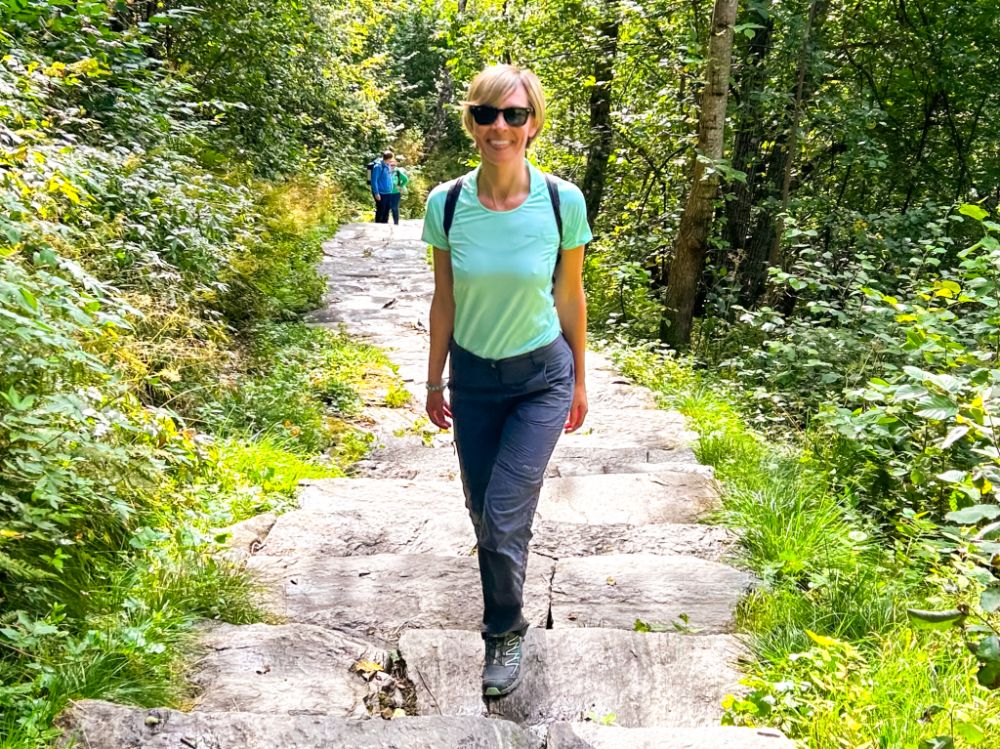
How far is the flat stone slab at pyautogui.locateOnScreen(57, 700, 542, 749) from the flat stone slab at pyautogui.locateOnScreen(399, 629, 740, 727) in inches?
16.5

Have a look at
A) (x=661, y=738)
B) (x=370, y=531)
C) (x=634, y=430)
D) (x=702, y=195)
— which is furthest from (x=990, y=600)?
(x=702, y=195)

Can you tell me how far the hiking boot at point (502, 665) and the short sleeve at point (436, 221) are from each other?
139 cm

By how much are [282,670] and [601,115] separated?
10.2 m

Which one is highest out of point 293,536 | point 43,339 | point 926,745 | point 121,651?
point 43,339

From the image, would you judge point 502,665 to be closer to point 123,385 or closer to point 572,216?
point 572,216

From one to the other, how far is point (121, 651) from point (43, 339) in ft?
3.69

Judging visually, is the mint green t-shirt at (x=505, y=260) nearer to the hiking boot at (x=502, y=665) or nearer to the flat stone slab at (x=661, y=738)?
the hiking boot at (x=502, y=665)

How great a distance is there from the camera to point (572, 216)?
107 inches

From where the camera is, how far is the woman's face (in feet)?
8.54

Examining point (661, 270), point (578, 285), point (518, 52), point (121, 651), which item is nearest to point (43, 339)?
point (121, 651)

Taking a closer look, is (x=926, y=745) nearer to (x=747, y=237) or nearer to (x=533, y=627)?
(x=533, y=627)

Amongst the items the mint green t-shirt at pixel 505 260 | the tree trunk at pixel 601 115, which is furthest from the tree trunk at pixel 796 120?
the mint green t-shirt at pixel 505 260

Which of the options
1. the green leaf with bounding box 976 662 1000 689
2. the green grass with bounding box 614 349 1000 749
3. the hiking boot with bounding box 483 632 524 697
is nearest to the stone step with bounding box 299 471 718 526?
the green grass with bounding box 614 349 1000 749

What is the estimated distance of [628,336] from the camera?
9.47 meters
